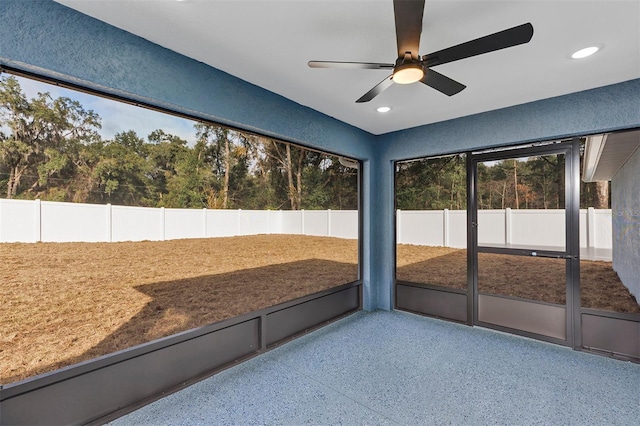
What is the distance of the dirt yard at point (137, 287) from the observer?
7.46ft

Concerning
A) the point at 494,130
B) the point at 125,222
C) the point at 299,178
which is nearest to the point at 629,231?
the point at 494,130

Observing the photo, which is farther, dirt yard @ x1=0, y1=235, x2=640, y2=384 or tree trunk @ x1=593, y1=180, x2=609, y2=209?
tree trunk @ x1=593, y1=180, x2=609, y2=209

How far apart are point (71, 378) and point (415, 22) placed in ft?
9.15

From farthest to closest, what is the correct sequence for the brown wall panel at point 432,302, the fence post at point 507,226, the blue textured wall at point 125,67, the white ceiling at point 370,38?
the brown wall panel at point 432,302 → the fence post at point 507,226 → the white ceiling at point 370,38 → the blue textured wall at point 125,67

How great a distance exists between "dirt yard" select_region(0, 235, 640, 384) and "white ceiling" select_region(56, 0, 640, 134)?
192cm

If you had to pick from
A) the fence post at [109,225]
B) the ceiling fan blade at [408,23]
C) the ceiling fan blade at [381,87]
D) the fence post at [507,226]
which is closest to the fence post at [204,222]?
the fence post at [109,225]

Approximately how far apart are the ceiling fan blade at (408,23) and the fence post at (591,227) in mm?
3006

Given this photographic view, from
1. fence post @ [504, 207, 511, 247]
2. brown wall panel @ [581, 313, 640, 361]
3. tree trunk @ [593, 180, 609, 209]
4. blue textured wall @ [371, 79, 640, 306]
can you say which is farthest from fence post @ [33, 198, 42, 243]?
tree trunk @ [593, 180, 609, 209]

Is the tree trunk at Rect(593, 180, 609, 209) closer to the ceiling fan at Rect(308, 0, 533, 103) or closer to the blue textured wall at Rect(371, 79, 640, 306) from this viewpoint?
the blue textured wall at Rect(371, 79, 640, 306)

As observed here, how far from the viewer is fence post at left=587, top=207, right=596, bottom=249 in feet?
10.6

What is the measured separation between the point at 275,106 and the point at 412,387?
9.00 feet

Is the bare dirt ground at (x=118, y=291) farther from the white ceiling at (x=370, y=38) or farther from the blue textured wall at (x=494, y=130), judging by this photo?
the white ceiling at (x=370, y=38)

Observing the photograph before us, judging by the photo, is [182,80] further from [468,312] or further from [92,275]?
[468,312]

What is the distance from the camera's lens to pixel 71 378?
1794mm
